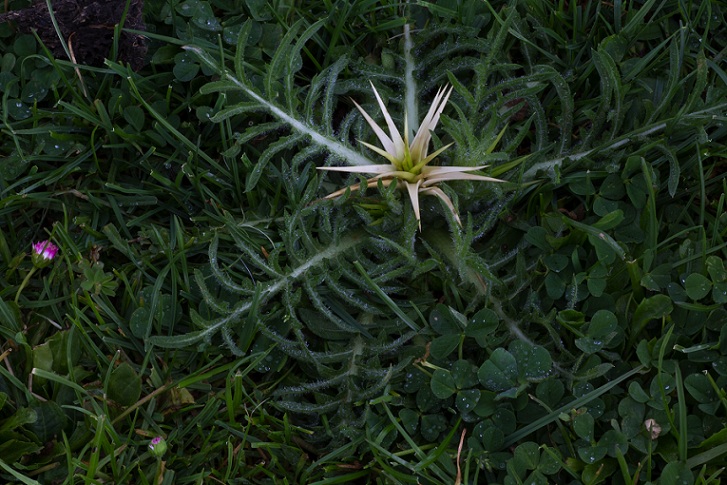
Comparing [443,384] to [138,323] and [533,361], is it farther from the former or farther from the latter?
[138,323]

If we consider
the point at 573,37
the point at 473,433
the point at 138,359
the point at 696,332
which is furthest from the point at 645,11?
the point at 138,359

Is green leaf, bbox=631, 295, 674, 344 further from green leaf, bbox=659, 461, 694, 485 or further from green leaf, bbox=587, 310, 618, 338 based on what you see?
green leaf, bbox=659, 461, 694, 485

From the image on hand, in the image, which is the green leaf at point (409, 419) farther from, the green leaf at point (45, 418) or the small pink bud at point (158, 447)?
the green leaf at point (45, 418)

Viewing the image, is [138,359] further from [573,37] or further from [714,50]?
[714,50]

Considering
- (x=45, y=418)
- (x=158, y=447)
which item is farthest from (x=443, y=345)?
(x=45, y=418)

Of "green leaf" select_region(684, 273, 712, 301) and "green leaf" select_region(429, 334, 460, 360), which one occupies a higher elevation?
"green leaf" select_region(684, 273, 712, 301)

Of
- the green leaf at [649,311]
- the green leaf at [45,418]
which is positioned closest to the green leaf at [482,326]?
the green leaf at [649,311]

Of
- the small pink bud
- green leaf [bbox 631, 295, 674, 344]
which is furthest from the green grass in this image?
the small pink bud
